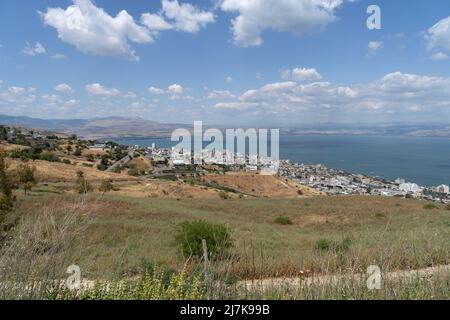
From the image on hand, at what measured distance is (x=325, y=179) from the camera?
8394 centimetres

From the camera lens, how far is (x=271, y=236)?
1580cm

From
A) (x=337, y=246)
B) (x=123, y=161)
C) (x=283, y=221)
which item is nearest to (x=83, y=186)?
(x=337, y=246)

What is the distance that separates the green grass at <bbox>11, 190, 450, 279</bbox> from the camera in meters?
5.71

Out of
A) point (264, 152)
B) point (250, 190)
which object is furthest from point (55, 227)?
point (264, 152)

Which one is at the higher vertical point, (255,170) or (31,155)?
(31,155)

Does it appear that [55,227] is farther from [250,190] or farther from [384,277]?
[250,190]

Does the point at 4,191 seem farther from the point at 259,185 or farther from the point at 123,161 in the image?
the point at 123,161

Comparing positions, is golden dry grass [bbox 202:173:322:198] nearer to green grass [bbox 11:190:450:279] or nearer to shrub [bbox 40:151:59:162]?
green grass [bbox 11:190:450:279]

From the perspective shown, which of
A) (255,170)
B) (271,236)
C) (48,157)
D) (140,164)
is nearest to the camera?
(271,236)

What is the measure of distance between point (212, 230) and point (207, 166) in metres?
75.2

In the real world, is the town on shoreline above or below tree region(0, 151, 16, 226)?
below

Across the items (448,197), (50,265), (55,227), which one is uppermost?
(55,227)

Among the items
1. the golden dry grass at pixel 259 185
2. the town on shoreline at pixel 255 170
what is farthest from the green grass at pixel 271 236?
the town on shoreline at pixel 255 170

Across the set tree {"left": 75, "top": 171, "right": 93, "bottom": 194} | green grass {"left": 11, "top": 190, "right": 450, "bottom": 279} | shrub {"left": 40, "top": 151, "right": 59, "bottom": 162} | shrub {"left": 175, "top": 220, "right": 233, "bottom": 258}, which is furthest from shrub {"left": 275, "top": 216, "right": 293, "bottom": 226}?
shrub {"left": 40, "top": 151, "right": 59, "bottom": 162}
